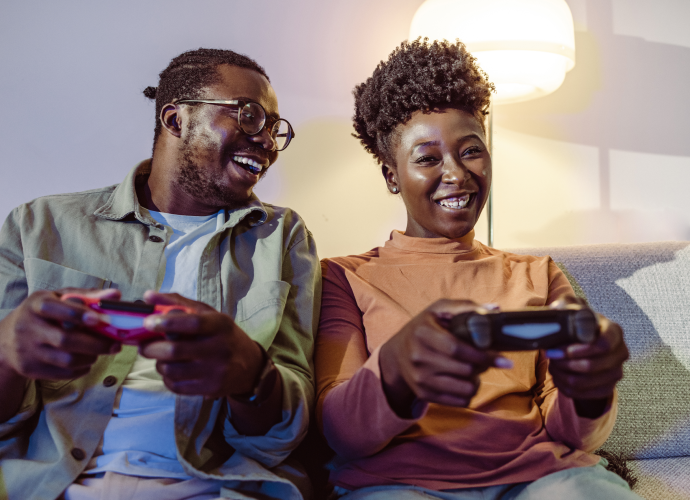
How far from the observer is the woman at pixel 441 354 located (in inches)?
Answer: 28.6

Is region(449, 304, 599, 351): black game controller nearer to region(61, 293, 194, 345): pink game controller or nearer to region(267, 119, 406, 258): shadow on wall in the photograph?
region(61, 293, 194, 345): pink game controller

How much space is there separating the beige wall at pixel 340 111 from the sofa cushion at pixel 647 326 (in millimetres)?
514

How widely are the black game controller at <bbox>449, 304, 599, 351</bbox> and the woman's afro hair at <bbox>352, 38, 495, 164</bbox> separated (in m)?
0.72

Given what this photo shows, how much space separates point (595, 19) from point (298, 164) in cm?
126

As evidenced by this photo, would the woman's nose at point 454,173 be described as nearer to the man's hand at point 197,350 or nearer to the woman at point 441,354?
the woman at point 441,354

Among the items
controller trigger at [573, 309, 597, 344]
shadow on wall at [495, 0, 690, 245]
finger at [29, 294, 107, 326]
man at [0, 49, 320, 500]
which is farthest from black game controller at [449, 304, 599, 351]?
shadow on wall at [495, 0, 690, 245]

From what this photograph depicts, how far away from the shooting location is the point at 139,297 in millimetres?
1073

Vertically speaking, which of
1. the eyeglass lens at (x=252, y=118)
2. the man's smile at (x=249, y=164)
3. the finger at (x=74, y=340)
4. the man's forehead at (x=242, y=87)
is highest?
the man's forehead at (x=242, y=87)

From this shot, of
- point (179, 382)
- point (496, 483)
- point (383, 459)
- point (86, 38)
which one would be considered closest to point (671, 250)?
point (496, 483)

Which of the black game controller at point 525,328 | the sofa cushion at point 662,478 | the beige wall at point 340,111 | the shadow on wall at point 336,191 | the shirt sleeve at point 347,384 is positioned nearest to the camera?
the black game controller at point 525,328

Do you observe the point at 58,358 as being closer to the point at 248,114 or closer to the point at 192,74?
the point at 248,114

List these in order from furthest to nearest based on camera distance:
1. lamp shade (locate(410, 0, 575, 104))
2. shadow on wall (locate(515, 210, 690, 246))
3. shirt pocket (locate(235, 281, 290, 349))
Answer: shadow on wall (locate(515, 210, 690, 246)) → lamp shade (locate(410, 0, 575, 104)) → shirt pocket (locate(235, 281, 290, 349))

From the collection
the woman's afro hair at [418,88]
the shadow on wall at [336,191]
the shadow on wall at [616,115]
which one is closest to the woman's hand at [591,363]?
the woman's afro hair at [418,88]

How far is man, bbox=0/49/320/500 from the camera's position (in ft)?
2.44
